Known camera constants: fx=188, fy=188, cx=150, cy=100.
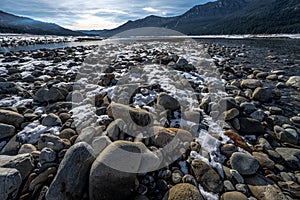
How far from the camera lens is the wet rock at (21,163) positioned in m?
2.50

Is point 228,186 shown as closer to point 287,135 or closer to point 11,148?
point 287,135

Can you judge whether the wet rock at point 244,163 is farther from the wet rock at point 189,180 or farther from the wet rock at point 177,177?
the wet rock at point 177,177

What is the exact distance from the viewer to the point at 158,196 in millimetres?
2482

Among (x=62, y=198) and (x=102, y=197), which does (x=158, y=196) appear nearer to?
(x=102, y=197)

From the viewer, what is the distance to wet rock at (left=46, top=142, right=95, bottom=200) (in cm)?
224

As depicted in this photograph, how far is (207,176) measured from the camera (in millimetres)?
2701

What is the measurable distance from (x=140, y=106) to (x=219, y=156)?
2.21m

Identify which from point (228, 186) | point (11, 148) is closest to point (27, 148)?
point (11, 148)

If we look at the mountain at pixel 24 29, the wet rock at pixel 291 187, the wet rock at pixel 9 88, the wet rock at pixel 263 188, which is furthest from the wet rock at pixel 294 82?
the mountain at pixel 24 29

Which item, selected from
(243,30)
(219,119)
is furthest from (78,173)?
(243,30)

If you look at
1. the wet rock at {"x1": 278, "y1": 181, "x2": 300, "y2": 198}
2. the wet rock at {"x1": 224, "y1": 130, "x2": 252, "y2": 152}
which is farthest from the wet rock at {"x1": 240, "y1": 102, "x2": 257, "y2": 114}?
the wet rock at {"x1": 278, "y1": 181, "x2": 300, "y2": 198}

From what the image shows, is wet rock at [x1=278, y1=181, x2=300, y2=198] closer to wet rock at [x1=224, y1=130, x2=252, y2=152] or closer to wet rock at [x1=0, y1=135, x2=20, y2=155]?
wet rock at [x1=224, y1=130, x2=252, y2=152]

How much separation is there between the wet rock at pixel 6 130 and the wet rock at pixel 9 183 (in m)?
1.38

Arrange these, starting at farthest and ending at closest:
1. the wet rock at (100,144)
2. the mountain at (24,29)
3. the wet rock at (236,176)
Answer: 1. the mountain at (24,29)
2. the wet rock at (100,144)
3. the wet rock at (236,176)
